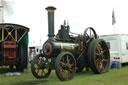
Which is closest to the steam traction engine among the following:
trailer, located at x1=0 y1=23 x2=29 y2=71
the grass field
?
the grass field

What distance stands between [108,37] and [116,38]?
0.49 metres

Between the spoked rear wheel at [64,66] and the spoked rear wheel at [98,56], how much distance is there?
109 centimetres

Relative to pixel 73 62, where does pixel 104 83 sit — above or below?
below

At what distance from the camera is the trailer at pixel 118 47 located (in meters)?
9.10

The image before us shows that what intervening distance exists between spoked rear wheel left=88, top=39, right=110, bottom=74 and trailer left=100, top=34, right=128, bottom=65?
57.0 inches

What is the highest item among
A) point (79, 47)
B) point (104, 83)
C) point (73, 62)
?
point (79, 47)

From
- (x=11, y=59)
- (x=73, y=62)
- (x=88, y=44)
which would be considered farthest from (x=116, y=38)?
(x=11, y=59)

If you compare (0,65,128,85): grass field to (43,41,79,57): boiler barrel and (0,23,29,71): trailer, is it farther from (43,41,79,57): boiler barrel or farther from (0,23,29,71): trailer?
(0,23,29,71): trailer

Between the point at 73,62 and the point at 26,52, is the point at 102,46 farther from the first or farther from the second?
the point at 26,52

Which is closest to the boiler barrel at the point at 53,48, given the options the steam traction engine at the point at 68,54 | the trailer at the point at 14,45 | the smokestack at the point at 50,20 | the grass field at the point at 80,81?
the steam traction engine at the point at 68,54

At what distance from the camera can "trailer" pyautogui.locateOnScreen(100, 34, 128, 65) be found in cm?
910

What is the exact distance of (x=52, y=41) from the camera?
6.00 m

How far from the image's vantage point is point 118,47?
9148 mm

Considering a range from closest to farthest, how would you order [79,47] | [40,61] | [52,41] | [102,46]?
[52,41] → [40,61] → [79,47] → [102,46]
